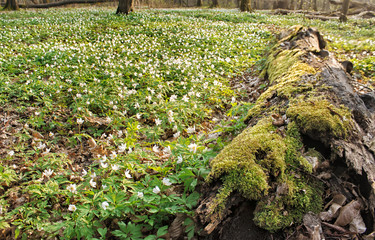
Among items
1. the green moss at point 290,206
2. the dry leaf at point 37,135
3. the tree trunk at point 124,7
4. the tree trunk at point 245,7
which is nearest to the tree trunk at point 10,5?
the tree trunk at point 124,7

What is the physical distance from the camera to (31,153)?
342 centimetres

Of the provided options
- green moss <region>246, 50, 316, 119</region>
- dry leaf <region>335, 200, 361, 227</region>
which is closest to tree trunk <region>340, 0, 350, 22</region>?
green moss <region>246, 50, 316, 119</region>

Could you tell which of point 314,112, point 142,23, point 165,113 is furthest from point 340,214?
point 142,23

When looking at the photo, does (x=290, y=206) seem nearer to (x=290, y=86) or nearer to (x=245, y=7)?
(x=290, y=86)

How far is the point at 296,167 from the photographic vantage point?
1961 millimetres

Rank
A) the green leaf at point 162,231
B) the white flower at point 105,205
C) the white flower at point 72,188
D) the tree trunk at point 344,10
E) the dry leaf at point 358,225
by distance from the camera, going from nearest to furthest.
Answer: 1. the dry leaf at point 358,225
2. the green leaf at point 162,231
3. the white flower at point 105,205
4. the white flower at point 72,188
5. the tree trunk at point 344,10

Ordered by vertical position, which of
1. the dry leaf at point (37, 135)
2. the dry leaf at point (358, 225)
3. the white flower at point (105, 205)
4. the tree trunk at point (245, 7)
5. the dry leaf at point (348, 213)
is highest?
the tree trunk at point (245, 7)

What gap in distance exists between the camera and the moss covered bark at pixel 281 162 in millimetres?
1706

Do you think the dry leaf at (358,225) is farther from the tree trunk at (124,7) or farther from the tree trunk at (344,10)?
the tree trunk at (344,10)

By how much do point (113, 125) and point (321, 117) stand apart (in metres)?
3.09

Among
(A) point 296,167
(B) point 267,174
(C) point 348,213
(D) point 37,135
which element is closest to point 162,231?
(B) point 267,174

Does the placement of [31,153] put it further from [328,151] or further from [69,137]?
[328,151]

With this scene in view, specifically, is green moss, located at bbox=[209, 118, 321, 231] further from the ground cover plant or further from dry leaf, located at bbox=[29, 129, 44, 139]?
dry leaf, located at bbox=[29, 129, 44, 139]

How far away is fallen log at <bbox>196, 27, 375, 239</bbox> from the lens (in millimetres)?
1710
